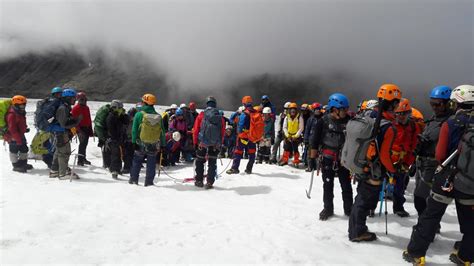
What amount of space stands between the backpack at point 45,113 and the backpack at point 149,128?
94.0 inches

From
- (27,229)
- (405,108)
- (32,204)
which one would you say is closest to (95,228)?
(27,229)

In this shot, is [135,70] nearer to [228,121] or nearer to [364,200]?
[228,121]

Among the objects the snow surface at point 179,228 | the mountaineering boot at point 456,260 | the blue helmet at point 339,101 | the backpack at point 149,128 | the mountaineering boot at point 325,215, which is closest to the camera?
the mountaineering boot at point 456,260

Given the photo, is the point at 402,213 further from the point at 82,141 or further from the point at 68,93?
the point at 82,141

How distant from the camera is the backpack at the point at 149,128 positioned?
25.9 ft

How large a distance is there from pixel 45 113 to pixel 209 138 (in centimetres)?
433

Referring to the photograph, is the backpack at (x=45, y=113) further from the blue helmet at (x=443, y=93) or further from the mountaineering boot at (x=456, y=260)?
the mountaineering boot at (x=456, y=260)

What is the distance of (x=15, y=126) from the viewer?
28.1 ft

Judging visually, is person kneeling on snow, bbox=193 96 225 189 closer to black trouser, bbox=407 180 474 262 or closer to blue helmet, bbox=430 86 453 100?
blue helmet, bbox=430 86 453 100

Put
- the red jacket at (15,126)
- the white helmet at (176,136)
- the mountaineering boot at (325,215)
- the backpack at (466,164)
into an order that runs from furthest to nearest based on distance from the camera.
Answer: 1. the white helmet at (176,136)
2. the red jacket at (15,126)
3. the mountaineering boot at (325,215)
4. the backpack at (466,164)

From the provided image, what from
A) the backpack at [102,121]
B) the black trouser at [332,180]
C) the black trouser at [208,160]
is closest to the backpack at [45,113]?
the backpack at [102,121]

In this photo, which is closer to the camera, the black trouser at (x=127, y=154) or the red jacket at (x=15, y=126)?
the red jacket at (x=15, y=126)

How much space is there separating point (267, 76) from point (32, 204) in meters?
110

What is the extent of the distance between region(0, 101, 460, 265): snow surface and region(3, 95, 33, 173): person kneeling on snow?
893mm
